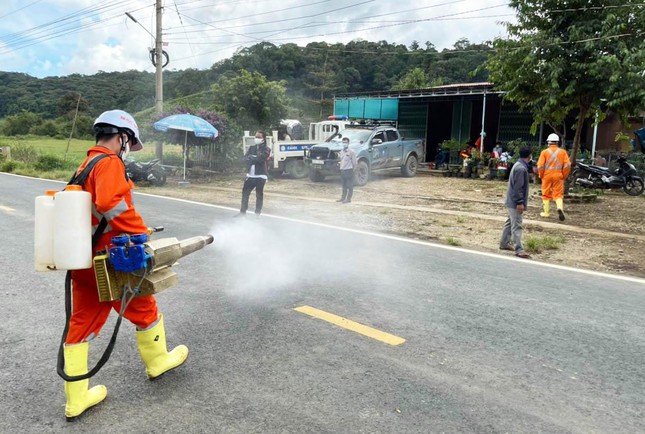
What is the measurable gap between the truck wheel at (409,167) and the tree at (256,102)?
709 centimetres

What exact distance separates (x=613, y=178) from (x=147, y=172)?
1463 cm

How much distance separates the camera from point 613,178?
16.0 meters

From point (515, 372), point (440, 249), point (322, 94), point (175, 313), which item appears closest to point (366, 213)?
point (440, 249)

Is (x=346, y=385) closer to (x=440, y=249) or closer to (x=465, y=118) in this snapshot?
(x=440, y=249)

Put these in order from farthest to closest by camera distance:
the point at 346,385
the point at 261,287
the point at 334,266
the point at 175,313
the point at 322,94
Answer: the point at 322,94 < the point at 334,266 < the point at 261,287 < the point at 175,313 < the point at 346,385

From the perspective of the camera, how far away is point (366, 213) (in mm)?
12336

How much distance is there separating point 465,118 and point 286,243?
18970 millimetres

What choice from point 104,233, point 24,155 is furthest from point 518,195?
point 24,155

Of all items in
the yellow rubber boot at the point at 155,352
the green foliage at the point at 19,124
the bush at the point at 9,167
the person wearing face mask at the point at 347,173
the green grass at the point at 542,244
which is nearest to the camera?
the yellow rubber boot at the point at 155,352

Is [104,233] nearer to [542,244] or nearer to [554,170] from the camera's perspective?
[542,244]

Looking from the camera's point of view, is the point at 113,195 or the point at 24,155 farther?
the point at 24,155

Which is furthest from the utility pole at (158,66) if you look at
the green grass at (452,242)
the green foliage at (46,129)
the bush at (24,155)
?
the green foliage at (46,129)

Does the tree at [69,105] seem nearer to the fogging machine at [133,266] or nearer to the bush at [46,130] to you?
the bush at [46,130]

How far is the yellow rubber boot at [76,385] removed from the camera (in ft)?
10.6
